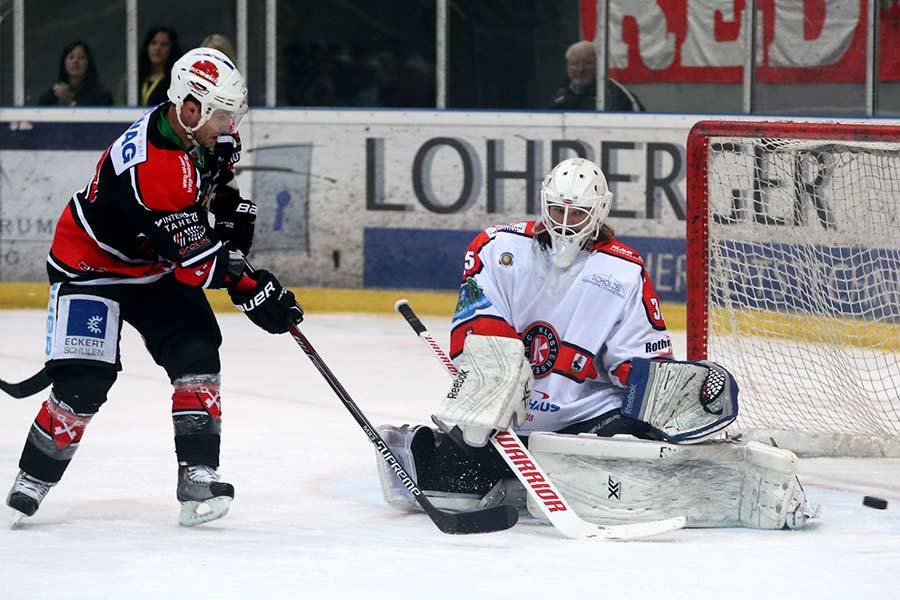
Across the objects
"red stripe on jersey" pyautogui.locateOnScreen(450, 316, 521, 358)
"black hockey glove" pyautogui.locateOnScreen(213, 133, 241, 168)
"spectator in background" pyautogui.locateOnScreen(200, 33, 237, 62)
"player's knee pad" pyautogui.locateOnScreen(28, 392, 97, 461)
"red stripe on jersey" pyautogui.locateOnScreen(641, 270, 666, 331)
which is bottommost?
"player's knee pad" pyautogui.locateOnScreen(28, 392, 97, 461)

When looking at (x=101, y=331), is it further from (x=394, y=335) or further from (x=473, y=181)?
(x=473, y=181)

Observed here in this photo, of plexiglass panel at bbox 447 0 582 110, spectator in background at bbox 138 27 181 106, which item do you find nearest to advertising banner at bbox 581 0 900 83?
plexiglass panel at bbox 447 0 582 110

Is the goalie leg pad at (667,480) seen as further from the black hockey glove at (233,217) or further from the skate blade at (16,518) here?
the skate blade at (16,518)

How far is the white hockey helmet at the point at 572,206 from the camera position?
354 cm

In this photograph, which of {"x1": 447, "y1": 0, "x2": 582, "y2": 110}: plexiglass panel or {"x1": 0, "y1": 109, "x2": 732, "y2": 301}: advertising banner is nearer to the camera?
{"x1": 0, "y1": 109, "x2": 732, "y2": 301}: advertising banner

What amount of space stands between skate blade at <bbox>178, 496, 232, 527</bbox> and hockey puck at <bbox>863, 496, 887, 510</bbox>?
4.53 ft

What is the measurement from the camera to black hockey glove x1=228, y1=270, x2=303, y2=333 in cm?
349

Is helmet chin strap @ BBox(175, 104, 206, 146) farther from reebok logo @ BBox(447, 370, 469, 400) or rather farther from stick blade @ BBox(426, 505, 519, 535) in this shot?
stick blade @ BBox(426, 505, 519, 535)

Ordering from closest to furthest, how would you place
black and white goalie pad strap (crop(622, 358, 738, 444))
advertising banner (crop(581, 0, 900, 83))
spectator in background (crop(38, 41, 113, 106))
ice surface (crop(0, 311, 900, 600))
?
ice surface (crop(0, 311, 900, 600)), black and white goalie pad strap (crop(622, 358, 738, 444)), advertising banner (crop(581, 0, 900, 83)), spectator in background (crop(38, 41, 113, 106))

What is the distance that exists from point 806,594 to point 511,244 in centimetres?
115

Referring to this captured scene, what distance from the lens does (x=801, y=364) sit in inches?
186

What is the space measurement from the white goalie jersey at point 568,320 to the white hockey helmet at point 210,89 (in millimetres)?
639

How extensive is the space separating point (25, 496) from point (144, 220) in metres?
0.62

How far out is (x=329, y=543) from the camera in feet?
10.7
